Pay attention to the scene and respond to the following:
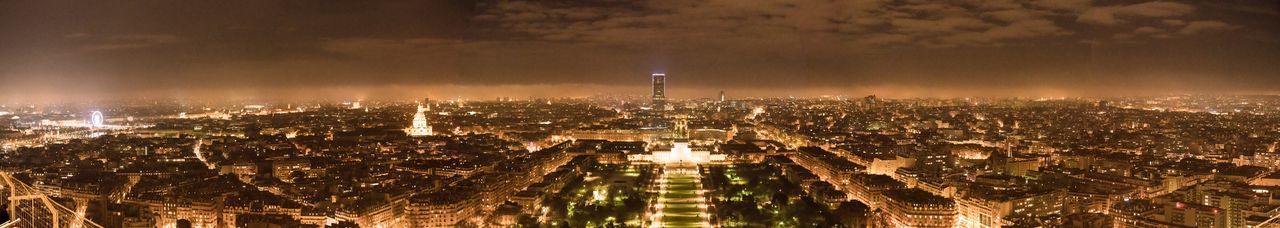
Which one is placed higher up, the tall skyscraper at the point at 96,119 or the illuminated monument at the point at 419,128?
the tall skyscraper at the point at 96,119

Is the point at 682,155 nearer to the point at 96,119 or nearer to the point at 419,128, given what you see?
the point at 419,128

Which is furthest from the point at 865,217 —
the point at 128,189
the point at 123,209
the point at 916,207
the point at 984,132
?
the point at 984,132

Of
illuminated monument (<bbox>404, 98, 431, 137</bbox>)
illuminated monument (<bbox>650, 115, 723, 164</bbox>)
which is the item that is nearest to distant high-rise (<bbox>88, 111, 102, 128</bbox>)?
illuminated monument (<bbox>404, 98, 431, 137</bbox>)

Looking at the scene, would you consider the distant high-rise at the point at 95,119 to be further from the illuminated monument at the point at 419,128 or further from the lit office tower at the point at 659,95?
the lit office tower at the point at 659,95

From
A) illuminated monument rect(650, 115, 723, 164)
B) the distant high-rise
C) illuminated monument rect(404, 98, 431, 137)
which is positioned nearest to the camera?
illuminated monument rect(650, 115, 723, 164)

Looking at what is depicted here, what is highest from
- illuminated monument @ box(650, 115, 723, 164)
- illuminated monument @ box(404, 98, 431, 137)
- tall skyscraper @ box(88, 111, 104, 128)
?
tall skyscraper @ box(88, 111, 104, 128)

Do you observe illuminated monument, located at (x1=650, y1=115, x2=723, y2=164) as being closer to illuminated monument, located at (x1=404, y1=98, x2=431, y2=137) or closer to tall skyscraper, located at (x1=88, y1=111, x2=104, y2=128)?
illuminated monument, located at (x1=404, y1=98, x2=431, y2=137)

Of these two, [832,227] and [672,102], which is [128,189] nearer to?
[832,227]

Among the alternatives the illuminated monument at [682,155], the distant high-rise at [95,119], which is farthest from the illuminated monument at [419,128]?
the illuminated monument at [682,155]

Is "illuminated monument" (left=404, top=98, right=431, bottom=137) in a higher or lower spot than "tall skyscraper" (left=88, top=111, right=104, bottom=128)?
lower
